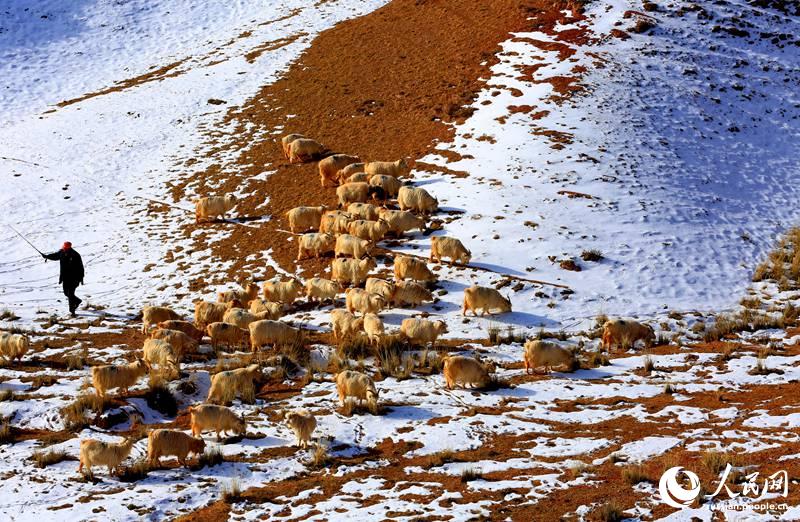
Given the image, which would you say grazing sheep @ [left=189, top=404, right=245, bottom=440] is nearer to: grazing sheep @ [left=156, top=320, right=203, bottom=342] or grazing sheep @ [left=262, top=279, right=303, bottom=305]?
grazing sheep @ [left=156, top=320, right=203, bottom=342]

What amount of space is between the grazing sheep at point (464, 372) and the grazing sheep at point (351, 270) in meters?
5.49

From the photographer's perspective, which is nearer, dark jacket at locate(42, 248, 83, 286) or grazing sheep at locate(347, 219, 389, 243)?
dark jacket at locate(42, 248, 83, 286)

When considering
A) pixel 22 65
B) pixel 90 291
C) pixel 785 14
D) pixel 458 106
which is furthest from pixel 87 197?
pixel 785 14

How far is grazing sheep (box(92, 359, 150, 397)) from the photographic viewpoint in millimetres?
13883

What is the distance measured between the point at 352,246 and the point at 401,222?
74.7 inches

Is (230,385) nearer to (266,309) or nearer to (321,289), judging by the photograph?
(266,309)

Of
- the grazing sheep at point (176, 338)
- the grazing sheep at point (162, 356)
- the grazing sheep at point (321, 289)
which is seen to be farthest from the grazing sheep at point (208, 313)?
the grazing sheep at point (162, 356)

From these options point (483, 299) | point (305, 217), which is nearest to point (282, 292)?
point (305, 217)

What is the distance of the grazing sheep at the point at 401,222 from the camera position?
21.8 metres

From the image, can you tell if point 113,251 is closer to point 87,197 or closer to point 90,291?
point 90,291

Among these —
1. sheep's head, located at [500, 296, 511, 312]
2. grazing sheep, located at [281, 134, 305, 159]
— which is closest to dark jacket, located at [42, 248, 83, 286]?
grazing sheep, located at [281, 134, 305, 159]

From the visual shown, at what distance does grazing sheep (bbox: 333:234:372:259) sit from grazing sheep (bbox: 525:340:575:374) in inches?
251

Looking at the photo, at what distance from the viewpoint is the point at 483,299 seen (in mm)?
17844

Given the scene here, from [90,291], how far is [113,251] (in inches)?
108
